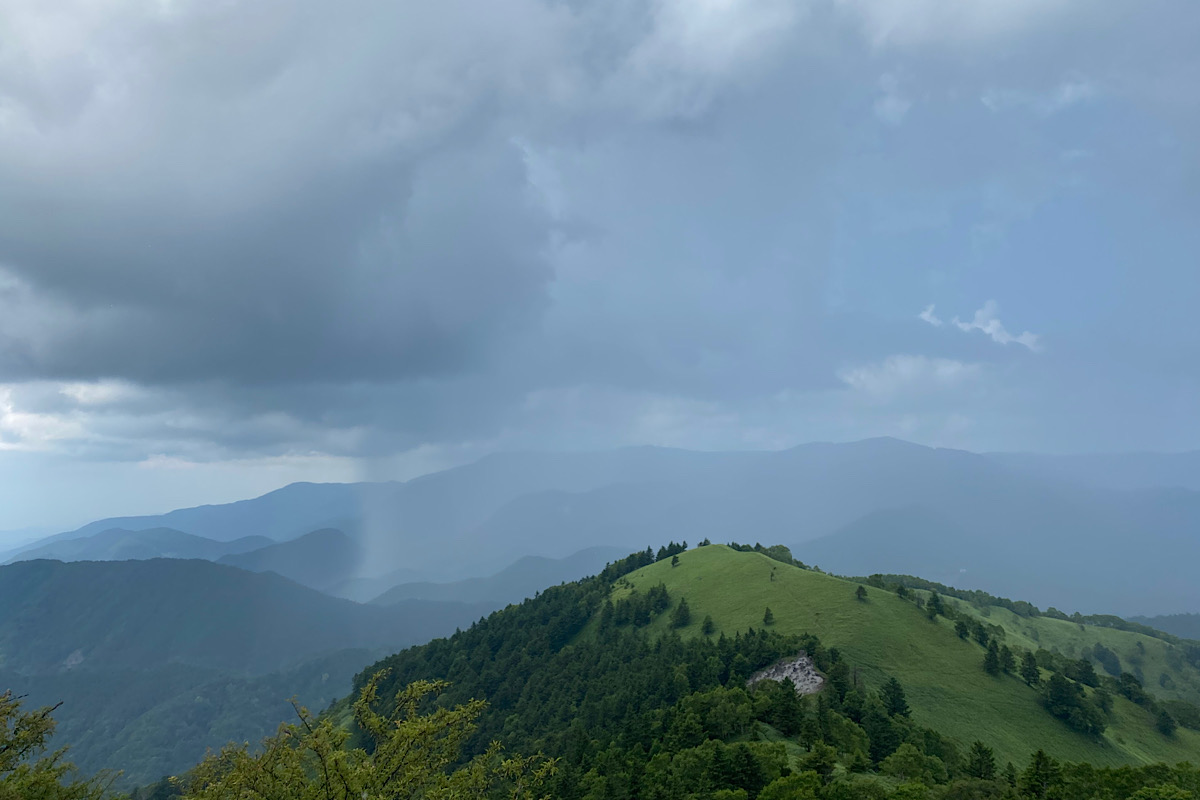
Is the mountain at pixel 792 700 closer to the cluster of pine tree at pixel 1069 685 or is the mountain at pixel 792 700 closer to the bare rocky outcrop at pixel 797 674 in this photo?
the cluster of pine tree at pixel 1069 685

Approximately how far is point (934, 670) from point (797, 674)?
24.3 metres

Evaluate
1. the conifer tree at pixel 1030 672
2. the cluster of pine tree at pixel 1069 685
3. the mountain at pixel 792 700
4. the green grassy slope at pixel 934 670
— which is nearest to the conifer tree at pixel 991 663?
the cluster of pine tree at pixel 1069 685

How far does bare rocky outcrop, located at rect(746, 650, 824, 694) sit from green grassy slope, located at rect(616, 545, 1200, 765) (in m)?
Answer: 9.16

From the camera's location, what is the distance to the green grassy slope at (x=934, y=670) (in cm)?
8025

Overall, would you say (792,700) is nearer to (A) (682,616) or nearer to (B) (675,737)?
(B) (675,737)

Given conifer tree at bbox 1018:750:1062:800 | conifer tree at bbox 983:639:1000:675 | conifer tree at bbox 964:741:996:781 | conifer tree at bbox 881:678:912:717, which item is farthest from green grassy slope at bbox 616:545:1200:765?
conifer tree at bbox 1018:750:1062:800

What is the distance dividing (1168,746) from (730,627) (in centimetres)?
6965

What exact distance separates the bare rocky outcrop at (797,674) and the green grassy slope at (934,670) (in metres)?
9.16

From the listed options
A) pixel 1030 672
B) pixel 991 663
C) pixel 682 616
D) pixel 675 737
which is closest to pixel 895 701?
pixel 991 663

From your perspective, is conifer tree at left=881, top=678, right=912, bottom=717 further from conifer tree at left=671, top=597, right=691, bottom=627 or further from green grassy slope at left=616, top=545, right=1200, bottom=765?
conifer tree at left=671, top=597, right=691, bottom=627

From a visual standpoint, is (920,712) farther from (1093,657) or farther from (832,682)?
(1093,657)

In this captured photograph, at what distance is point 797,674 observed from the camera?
283 feet

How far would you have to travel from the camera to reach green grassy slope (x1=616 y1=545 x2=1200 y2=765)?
80250 millimetres

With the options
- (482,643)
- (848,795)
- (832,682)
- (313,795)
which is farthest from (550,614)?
(313,795)
